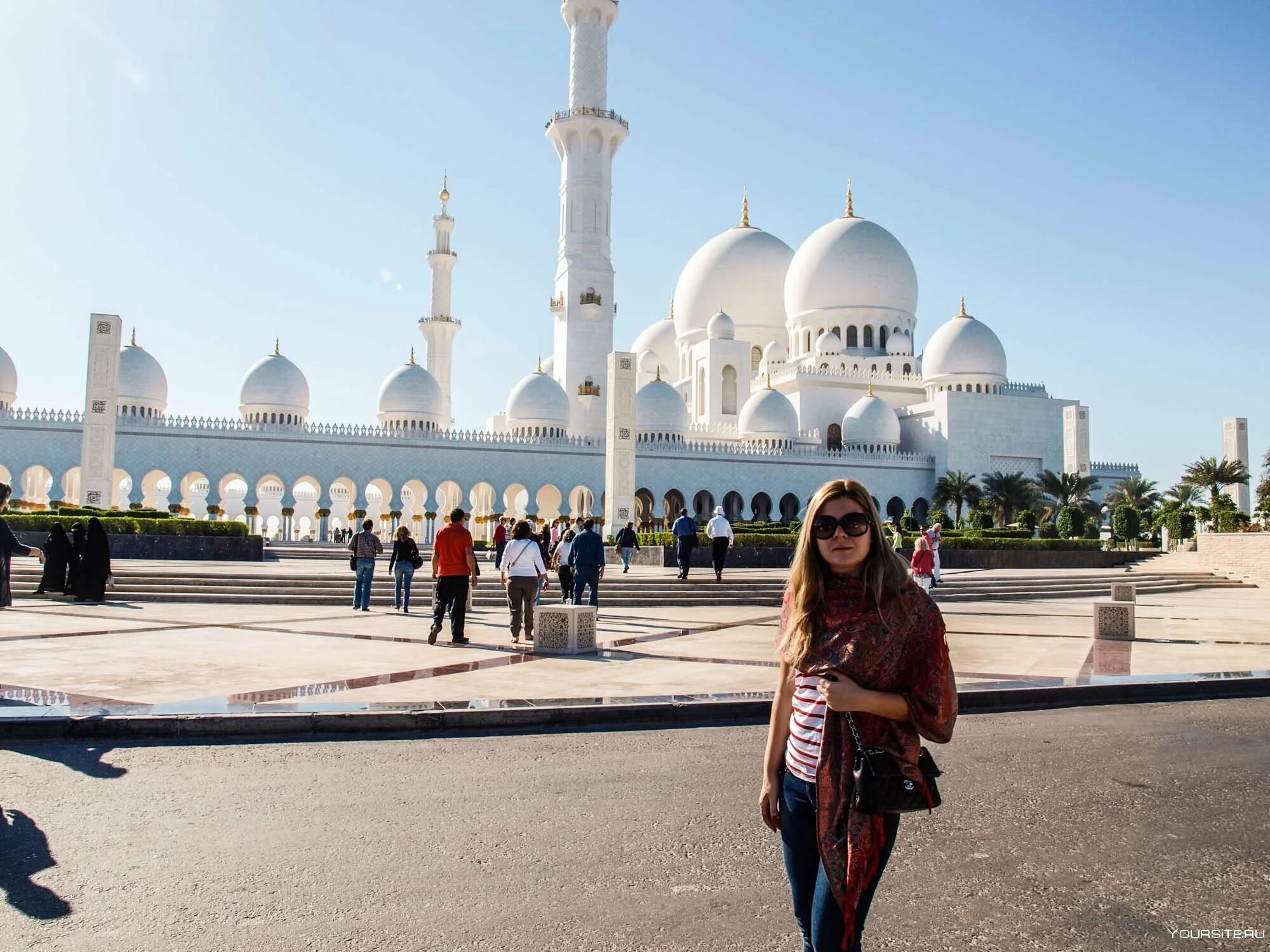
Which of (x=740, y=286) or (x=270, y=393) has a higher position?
(x=740, y=286)

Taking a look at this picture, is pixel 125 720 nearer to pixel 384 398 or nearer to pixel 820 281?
pixel 384 398

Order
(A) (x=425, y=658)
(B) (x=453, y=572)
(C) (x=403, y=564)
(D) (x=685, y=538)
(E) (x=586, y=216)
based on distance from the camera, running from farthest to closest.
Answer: (E) (x=586, y=216)
(D) (x=685, y=538)
(C) (x=403, y=564)
(B) (x=453, y=572)
(A) (x=425, y=658)

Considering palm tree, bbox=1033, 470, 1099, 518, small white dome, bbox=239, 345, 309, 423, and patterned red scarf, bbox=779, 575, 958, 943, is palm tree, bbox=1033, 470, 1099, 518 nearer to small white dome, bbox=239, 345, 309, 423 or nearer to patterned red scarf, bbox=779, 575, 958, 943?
small white dome, bbox=239, 345, 309, 423

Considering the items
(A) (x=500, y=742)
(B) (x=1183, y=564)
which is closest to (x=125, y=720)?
(A) (x=500, y=742)

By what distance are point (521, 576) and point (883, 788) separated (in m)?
7.37

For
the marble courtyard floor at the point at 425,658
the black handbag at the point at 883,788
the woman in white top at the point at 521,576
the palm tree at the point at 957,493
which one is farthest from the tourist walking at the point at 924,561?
the palm tree at the point at 957,493

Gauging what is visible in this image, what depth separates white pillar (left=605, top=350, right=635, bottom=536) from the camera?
31219 mm

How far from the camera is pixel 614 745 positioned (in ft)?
17.5

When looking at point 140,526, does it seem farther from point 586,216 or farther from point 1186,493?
point 1186,493

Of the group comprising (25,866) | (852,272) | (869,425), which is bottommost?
(25,866)

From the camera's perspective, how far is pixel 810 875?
224 cm

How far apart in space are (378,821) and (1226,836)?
9.91 ft

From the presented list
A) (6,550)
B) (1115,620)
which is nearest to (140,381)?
(6,550)

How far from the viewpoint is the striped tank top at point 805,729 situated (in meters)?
2.23
